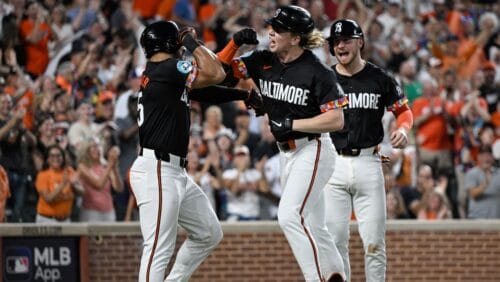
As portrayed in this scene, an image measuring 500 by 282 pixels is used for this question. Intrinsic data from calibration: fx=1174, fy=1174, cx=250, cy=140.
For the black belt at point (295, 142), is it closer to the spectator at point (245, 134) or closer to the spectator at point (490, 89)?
the spectator at point (245, 134)

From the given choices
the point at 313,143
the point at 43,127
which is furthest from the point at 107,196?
the point at 313,143

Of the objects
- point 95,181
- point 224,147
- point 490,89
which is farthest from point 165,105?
point 490,89

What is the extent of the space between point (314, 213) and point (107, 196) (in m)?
4.79

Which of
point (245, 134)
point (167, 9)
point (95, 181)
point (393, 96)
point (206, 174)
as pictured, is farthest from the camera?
point (167, 9)

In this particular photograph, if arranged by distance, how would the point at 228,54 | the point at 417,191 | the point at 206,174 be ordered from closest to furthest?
1. the point at 228,54
2. the point at 206,174
3. the point at 417,191

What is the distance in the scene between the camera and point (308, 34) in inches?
335

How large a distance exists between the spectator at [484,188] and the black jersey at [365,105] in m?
4.65

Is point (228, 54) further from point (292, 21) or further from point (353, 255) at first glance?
point (353, 255)

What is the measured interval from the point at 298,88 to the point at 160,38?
1.05 m

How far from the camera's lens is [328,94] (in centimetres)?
837

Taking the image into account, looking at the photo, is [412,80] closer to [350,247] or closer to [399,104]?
[350,247]

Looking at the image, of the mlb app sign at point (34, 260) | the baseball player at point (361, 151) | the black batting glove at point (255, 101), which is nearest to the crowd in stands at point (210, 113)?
the mlb app sign at point (34, 260)

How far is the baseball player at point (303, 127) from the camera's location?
325 inches

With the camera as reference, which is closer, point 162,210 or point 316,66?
point 162,210
